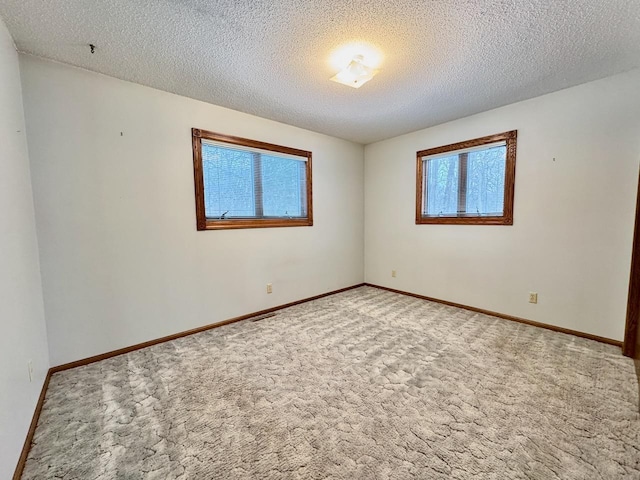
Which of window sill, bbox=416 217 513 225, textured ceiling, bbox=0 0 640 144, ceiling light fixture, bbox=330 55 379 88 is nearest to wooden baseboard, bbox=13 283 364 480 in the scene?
window sill, bbox=416 217 513 225

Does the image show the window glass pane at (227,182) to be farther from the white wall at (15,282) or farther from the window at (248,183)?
the white wall at (15,282)

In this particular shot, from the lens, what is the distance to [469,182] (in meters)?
3.36

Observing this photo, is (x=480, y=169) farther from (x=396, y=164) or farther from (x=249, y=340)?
(x=249, y=340)

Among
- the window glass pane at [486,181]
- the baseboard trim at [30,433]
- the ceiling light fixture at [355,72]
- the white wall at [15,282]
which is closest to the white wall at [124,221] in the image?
the white wall at [15,282]

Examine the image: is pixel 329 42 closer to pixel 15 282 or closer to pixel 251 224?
pixel 251 224

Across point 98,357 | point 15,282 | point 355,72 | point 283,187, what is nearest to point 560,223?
point 355,72

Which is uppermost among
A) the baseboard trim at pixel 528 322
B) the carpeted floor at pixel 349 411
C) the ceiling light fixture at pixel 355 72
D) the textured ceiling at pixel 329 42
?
the textured ceiling at pixel 329 42

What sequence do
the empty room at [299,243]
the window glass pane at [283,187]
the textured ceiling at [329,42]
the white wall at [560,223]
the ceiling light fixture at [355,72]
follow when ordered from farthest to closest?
1. the window glass pane at [283,187]
2. the white wall at [560,223]
3. the ceiling light fixture at [355,72]
4. the textured ceiling at [329,42]
5. the empty room at [299,243]

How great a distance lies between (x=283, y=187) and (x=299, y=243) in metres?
0.81

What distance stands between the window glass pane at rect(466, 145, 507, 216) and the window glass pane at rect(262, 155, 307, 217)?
2213mm

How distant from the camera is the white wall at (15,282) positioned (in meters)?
1.22

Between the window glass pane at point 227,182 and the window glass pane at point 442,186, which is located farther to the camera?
the window glass pane at point 442,186

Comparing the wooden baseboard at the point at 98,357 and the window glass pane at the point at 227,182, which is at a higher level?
the window glass pane at the point at 227,182

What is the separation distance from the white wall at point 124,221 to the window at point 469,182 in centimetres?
220
